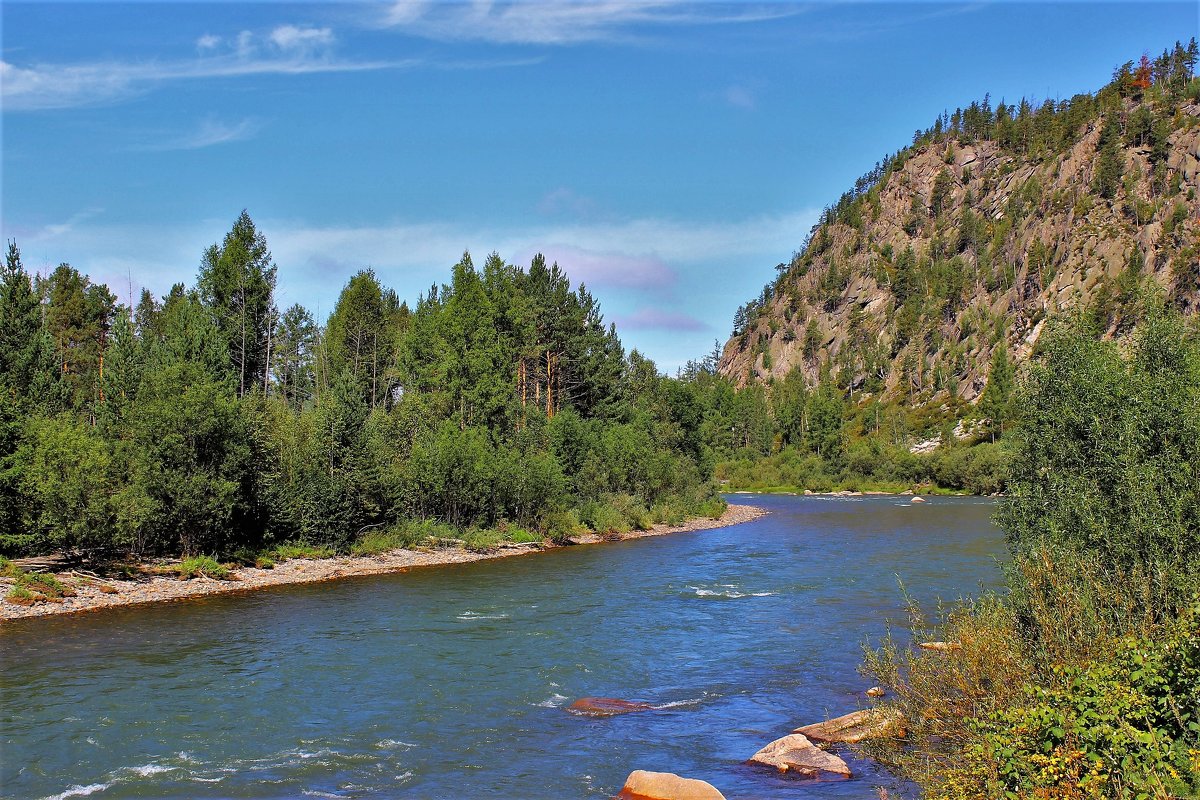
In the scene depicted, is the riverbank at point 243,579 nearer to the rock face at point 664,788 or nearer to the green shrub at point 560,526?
the green shrub at point 560,526

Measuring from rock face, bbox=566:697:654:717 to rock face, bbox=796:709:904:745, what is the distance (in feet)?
13.7

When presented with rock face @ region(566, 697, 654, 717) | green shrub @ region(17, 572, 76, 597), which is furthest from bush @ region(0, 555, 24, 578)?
rock face @ region(566, 697, 654, 717)

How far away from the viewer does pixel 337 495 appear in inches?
1879

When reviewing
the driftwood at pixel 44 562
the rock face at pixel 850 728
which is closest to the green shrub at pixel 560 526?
the driftwood at pixel 44 562

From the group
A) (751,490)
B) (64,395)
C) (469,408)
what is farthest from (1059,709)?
(751,490)

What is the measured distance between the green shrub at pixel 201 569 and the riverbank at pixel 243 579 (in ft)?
1.25

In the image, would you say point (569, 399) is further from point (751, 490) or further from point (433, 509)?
point (751, 490)

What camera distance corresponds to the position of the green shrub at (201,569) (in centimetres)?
3916

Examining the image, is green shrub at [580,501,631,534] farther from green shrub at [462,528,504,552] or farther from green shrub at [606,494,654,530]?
green shrub at [462,528,504,552]

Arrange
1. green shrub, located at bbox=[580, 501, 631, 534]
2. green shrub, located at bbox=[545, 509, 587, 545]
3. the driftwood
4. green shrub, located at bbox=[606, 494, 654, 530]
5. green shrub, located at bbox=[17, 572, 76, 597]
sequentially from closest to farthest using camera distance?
green shrub, located at bbox=[17, 572, 76, 597], the driftwood, green shrub, located at bbox=[545, 509, 587, 545], green shrub, located at bbox=[580, 501, 631, 534], green shrub, located at bbox=[606, 494, 654, 530]

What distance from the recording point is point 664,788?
14.6 meters

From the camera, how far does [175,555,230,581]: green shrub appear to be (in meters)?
39.2

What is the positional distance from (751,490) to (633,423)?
5741 centimetres

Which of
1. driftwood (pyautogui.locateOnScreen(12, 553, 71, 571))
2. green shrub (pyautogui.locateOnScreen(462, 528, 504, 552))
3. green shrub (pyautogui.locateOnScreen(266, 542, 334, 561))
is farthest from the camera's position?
green shrub (pyautogui.locateOnScreen(462, 528, 504, 552))
